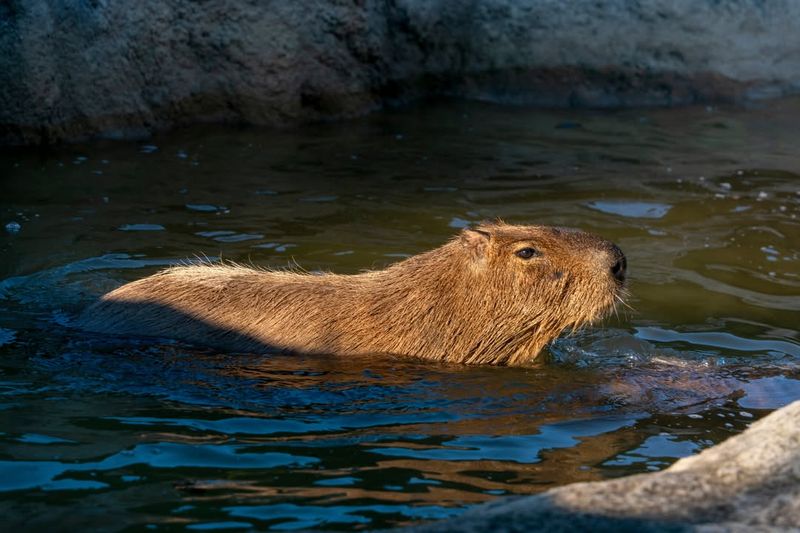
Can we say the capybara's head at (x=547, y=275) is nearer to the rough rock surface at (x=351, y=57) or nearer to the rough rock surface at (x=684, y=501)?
the rough rock surface at (x=684, y=501)

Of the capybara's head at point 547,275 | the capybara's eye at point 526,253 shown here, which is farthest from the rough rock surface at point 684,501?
the capybara's eye at point 526,253

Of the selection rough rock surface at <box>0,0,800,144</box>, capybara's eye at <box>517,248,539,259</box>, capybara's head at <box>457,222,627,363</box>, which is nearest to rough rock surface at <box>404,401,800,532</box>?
capybara's head at <box>457,222,627,363</box>

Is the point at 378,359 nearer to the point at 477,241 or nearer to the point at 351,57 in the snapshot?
the point at 477,241

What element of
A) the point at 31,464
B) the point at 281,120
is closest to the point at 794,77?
the point at 281,120

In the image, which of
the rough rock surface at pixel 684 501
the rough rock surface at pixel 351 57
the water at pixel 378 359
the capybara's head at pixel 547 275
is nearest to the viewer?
the rough rock surface at pixel 684 501

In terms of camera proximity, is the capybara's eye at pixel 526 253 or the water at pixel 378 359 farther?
the capybara's eye at pixel 526 253

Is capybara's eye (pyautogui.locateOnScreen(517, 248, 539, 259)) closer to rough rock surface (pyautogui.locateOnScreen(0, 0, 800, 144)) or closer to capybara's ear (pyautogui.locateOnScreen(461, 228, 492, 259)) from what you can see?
capybara's ear (pyautogui.locateOnScreen(461, 228, 492, 259))

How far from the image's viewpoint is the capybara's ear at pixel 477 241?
208 inches

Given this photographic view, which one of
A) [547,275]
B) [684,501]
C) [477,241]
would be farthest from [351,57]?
[684,501]

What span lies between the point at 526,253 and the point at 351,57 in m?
5.38

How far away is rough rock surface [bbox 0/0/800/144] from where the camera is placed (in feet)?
29.3

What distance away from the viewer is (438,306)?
5277mm

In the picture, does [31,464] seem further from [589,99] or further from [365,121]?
[589,99]

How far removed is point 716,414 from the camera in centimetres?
466
